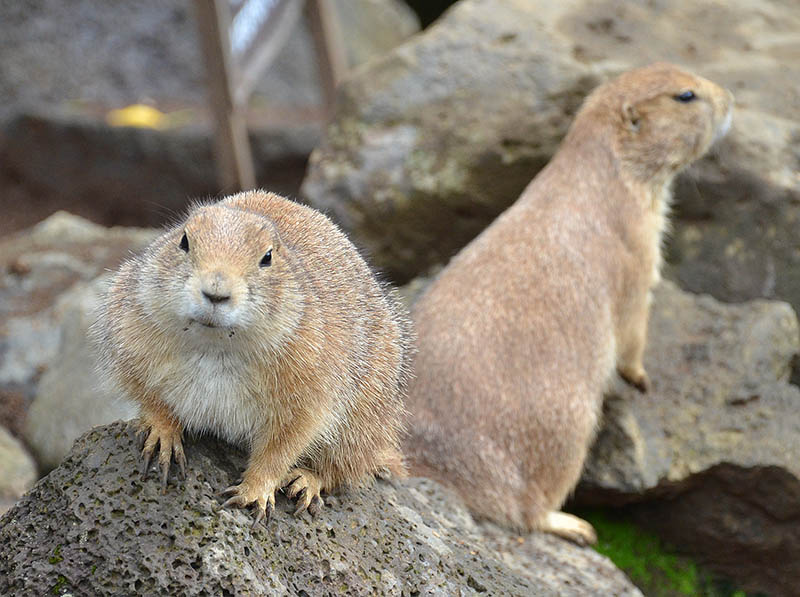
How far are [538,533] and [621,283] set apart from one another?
1855 millimetres

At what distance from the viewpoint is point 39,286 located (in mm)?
10250

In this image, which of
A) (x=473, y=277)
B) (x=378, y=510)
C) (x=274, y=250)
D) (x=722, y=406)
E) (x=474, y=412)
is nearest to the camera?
(x=274, y=250)

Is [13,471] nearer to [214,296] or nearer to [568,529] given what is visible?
[568,529]

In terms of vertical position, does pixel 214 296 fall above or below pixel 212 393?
above

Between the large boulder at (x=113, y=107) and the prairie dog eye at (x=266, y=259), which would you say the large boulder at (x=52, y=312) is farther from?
the prairie dog eye at (x=266, y=259)

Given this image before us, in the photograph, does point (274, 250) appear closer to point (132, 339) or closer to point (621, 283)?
point (132, 339)

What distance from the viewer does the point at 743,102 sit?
28.9 ft

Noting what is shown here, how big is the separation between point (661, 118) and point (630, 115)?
8.7 inches

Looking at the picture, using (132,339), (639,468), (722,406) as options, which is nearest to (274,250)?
(132,339)

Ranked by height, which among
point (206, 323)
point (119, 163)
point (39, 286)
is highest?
point (206, 323)

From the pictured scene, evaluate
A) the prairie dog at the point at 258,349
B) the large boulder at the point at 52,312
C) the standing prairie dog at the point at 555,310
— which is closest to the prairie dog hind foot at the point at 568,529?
the standing prairie dog at the point at 555,310

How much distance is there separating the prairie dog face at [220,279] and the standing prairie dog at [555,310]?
2371 millimetres

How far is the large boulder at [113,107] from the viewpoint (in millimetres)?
15328

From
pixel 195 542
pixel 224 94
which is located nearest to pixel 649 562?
pixel 195 542
